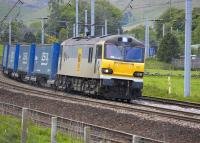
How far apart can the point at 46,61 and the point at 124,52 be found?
405 inches

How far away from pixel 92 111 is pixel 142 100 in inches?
315

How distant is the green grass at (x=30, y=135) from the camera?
1370 centimetres

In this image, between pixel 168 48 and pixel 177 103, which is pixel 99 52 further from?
pixel 168 48

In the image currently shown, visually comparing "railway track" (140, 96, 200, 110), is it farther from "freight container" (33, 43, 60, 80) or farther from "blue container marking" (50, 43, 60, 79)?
"freight container" (33, 43, 60, 80)

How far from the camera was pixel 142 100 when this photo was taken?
27875 mm

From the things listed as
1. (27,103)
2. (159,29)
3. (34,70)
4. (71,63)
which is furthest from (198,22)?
(27,103)

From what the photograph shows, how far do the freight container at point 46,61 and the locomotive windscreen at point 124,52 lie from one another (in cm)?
828

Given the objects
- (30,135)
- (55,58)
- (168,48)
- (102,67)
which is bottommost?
(30,135)

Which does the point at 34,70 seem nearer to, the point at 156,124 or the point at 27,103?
the point at 27,103

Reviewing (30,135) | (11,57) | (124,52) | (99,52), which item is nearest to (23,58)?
(11,57)

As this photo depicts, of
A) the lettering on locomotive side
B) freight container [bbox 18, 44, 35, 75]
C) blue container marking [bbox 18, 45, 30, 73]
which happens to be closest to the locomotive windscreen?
freight container [bbox 18, 44, 35, 75]

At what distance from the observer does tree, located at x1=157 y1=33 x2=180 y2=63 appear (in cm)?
8344

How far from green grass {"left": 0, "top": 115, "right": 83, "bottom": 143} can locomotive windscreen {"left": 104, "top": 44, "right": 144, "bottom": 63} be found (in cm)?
1013

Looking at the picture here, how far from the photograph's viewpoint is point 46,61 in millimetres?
35188
